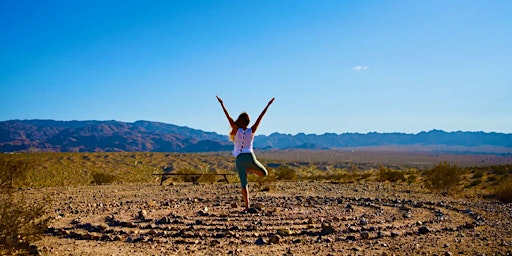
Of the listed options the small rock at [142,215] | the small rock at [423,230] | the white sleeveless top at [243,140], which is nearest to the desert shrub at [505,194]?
the small rock at [423,230]

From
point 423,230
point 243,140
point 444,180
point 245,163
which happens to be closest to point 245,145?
point 243,140

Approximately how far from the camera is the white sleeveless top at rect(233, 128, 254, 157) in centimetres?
991

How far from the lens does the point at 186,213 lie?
10.7m

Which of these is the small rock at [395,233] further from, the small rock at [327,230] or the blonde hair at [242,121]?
the blonde hair at [242,121]

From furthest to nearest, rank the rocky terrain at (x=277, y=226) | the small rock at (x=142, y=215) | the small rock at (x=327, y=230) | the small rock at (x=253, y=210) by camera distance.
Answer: the small rock at (x=253, y=210) < the small rock at (x=142, y=215) < the small rock at (x=327, y=230) < the rocky terrain at (x=277, y=226)

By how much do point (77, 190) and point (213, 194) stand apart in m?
5.31

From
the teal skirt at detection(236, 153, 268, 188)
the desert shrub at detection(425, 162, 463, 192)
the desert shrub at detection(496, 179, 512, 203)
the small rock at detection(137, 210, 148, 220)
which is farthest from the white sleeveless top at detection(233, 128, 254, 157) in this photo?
the desert shrub at detection(425, 162, 463, 192)

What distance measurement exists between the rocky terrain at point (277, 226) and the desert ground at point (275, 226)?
0.02 m

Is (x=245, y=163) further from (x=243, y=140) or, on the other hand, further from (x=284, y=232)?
(x=284, y=232)

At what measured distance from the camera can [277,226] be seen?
8766 mm

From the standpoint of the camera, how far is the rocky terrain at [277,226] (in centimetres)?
692

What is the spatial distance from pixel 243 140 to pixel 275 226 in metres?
2.22

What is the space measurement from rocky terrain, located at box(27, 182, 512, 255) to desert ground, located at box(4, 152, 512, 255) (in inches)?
0.7

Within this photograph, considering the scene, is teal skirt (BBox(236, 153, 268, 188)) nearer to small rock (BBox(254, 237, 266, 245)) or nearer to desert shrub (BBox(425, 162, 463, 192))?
small rock (BBox(254, 237, 266, 245))
